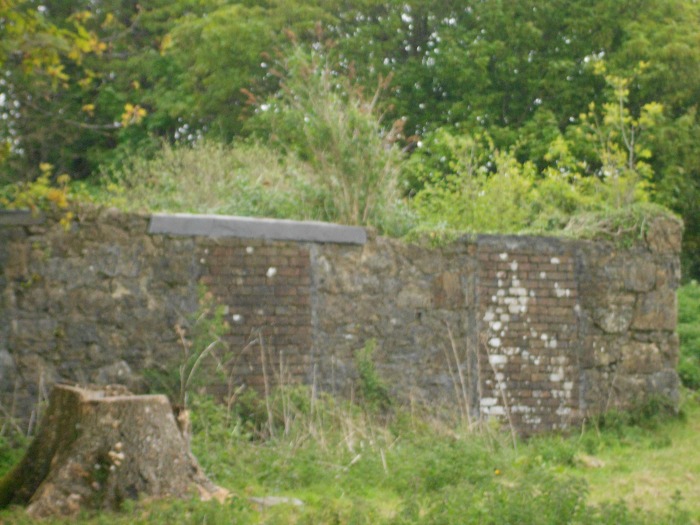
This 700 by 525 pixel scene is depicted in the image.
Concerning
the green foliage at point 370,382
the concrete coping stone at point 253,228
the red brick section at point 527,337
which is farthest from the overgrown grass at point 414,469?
the concrete coping stone at point 253,228

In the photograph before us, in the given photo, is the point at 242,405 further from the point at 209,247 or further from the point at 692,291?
the point at 692,291

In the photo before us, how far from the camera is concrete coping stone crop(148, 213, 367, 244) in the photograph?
31.2ft

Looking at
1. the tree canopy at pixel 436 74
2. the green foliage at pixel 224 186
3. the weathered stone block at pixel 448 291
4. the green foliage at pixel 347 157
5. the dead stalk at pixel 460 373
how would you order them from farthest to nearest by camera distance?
the tree canopy at pixel 436 74 → the green foliage at pixel 224 186 → the green foliage at pixel 347 157 → the weathered stone block at pixel 448 291 → the dead stalk at pixel 460 373

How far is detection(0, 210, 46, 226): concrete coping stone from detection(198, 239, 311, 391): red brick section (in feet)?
4.71

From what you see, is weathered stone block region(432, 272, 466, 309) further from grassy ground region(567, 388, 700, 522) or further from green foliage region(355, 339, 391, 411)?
grassy ground region(567, 388, 700, 522)

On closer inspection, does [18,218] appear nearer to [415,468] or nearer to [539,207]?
[415,468]

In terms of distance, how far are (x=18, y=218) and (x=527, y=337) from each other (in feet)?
16.1

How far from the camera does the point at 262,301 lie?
32.0ft

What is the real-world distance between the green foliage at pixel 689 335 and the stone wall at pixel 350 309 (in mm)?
2397

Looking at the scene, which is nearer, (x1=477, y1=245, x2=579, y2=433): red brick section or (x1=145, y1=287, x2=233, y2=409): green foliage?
(x1=145, y1=287, x2=233, y2=409): green foliage

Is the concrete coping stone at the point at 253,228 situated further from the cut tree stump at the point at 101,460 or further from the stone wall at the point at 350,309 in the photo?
the cut tree stump at the point at 101,460

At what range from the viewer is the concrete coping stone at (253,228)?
9.52m

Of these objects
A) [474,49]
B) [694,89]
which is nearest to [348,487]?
[474,49]

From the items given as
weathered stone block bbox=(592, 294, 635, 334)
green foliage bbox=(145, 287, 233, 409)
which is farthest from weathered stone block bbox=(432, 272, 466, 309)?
green foliage bbox=(145, 287, 233, 409)
